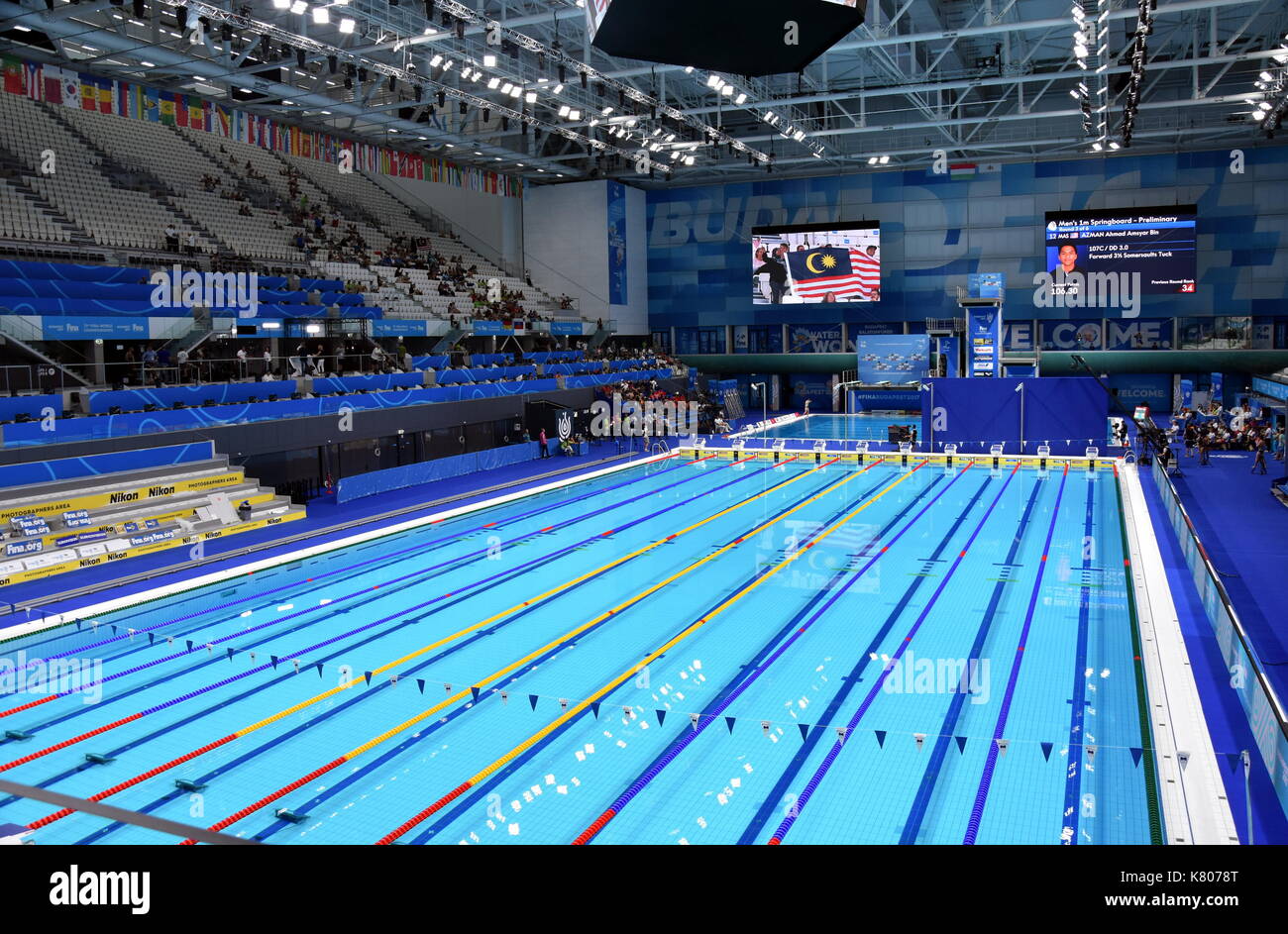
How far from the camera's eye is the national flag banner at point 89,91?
18.4 m

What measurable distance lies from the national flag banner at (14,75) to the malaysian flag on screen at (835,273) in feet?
69.5

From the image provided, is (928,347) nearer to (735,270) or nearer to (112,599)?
(735,270)

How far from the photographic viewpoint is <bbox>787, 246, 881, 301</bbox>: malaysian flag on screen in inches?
1192

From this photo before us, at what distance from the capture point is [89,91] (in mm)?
18562

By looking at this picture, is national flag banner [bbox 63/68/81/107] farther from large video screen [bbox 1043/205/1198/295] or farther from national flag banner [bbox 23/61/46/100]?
large video screen [bbox 1043/205/1198/295]

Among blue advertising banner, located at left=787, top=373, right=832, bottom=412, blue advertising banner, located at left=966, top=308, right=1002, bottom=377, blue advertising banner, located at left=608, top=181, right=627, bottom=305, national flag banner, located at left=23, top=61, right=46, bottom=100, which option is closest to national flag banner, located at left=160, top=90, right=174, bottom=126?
national flag banner, located at left=23, top=61, right=46, bottom=100

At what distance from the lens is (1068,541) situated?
12672 mm

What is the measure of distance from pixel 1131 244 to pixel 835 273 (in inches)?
338

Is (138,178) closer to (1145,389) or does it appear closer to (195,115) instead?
(195,115)

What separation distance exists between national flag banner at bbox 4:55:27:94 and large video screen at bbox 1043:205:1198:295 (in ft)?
84.0

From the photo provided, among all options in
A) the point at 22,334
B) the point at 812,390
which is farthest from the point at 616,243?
the point at 22,334
